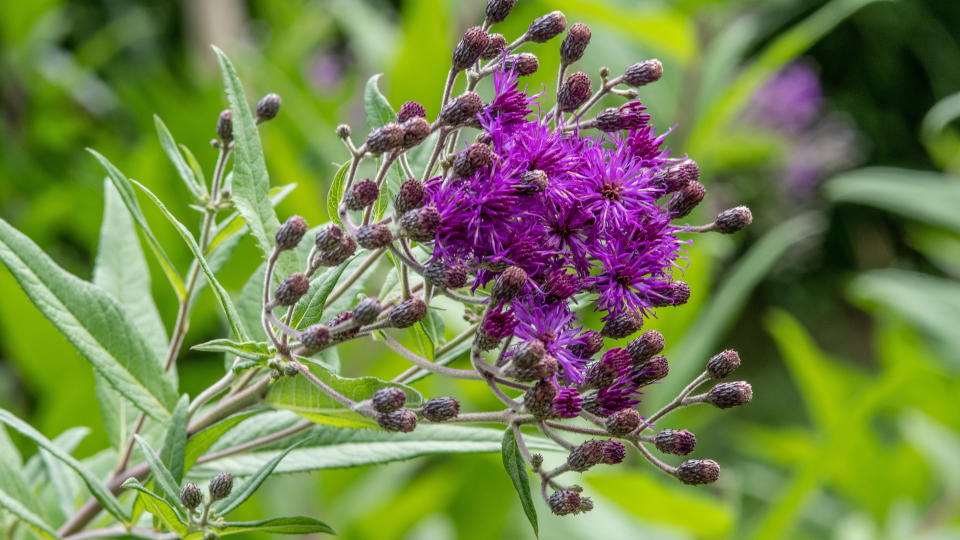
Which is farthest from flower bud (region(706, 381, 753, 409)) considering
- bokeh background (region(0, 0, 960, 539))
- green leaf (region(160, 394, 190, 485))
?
bokeh background (region(0, 0, 960, 539))

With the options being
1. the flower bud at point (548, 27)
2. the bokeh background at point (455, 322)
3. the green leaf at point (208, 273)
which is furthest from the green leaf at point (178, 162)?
the bokeh background at point (455, 322)

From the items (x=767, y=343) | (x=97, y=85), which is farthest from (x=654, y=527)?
(x=767, y=343)

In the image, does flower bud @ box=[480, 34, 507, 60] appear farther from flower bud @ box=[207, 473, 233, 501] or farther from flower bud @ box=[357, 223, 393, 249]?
flower bud @ box=[207, 473, 233, 501]

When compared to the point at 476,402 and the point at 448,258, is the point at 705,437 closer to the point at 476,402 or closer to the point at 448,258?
the point at 476,402

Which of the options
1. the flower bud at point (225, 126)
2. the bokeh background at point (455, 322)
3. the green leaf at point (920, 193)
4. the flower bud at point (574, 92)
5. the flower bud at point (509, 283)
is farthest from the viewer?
the green leaf at point (920, 193)

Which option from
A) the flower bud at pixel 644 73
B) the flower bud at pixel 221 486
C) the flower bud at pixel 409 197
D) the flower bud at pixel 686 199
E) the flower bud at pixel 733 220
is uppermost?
the flower bud at pixel 644 73

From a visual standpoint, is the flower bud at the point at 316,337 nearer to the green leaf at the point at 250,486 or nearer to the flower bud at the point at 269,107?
the green leaf at the point at 250,486
